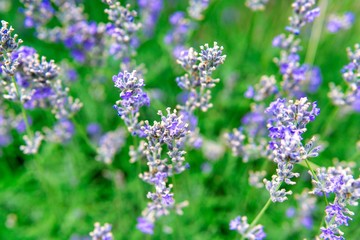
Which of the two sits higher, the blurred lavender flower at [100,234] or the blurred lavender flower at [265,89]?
the blurred lavender flower at [265,89]

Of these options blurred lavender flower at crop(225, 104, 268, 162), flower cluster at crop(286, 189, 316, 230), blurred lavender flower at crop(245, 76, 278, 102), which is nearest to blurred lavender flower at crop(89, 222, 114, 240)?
blurred lavender flower at crop(225, 104, 268, 162)

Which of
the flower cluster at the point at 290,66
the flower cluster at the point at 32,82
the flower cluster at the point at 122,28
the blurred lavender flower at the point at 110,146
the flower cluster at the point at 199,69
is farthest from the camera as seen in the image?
the blurred lavender flower at the point at 110,146

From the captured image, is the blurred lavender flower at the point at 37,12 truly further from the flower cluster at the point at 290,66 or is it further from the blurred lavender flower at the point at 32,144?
the flower cluster at the point at 290,66

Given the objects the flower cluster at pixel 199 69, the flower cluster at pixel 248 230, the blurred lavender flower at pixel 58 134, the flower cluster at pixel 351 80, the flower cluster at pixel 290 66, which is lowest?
the flower cluster at pixel 248 230

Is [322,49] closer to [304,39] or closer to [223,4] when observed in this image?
[304,39]

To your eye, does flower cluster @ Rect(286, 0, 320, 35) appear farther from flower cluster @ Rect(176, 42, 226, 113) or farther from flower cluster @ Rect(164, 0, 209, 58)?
flower cluster @ Rect(164, 0, 209, 58)

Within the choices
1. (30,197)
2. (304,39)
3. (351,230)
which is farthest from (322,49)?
(30,197)

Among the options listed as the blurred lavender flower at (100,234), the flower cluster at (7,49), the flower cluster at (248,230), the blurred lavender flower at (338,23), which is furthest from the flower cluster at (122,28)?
the blurred lavender flower at (338,23)
